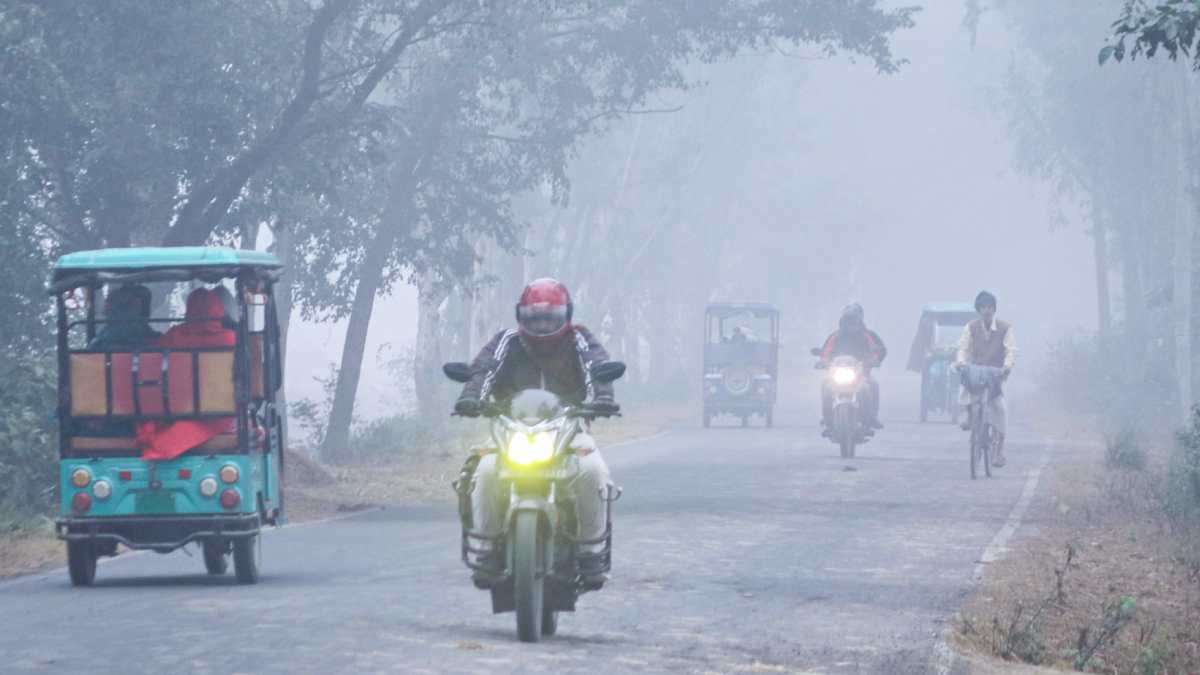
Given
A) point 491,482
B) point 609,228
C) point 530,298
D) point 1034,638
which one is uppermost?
point 609,228

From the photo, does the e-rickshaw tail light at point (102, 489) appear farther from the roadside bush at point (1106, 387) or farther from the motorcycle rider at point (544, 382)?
the roadside bush at point (1106, 387)

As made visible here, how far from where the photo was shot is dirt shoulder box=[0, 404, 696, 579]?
1641 centimetres

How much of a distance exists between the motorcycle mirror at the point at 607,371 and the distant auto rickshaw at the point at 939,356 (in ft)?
103

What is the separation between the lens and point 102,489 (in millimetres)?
13539

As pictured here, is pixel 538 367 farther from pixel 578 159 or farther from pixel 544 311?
A: pixel 578 159

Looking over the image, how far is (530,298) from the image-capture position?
1068 centimetres

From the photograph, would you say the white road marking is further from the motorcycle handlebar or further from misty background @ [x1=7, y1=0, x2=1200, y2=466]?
misty background @ [x1=7, y1=0, x2=1200, y2=466]

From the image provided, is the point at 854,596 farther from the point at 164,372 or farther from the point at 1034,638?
the point at 164,372

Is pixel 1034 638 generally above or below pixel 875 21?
below

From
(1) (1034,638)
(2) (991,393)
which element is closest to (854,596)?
(1) (1034,638)

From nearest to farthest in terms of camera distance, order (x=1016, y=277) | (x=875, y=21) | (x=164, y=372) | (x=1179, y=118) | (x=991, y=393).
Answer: (x=164, y=372) < (x=991, y=393) < (x=875, y=21) < (x=1179, y=118) < (x=1016, y=277)

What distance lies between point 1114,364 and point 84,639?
4515 cm

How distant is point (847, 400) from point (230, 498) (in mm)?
14797

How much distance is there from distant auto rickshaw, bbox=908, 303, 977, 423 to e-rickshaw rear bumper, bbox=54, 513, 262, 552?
29251mm
